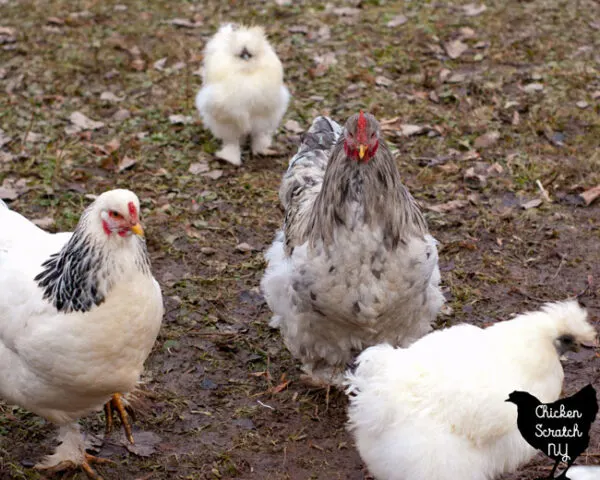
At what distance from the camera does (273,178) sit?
7254 mm

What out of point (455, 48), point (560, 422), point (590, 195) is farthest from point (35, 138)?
point (560, 422)

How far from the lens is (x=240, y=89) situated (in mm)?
7125

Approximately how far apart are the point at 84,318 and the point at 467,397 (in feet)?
5.82

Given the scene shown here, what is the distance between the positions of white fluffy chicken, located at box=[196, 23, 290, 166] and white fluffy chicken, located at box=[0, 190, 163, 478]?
10.6 feet

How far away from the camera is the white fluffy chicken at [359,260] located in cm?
452

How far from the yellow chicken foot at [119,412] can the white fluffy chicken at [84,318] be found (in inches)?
16.2

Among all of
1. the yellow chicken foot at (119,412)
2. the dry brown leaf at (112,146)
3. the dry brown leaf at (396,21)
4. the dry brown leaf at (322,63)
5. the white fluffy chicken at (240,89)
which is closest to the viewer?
the yellow chicken foot at (119,412)

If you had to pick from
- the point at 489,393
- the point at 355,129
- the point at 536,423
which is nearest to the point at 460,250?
the point at 355,129

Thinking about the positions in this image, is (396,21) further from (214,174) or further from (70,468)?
(70,468)

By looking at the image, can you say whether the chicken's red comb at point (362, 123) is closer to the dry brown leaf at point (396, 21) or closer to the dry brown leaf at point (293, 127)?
the dry brown leaf at point (293, 127)

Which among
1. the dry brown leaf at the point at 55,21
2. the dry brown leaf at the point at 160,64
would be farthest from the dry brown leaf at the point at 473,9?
the dry brown leaf at the point at 55,21

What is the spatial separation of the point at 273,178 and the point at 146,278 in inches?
132

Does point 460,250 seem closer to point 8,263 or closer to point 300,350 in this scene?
point 300,350

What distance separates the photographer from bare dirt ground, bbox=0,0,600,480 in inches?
192
